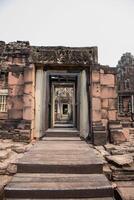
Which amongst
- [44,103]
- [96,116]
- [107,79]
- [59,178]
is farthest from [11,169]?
[107,79]

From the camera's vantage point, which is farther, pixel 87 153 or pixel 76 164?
pixel 87 153

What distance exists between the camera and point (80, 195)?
313 centimetres

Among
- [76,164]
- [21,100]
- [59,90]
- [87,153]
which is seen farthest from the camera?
[59,90]

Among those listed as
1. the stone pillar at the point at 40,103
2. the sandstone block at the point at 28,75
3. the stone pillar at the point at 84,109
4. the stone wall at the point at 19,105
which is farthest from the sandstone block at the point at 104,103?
the sandstone block at the point at 28,75

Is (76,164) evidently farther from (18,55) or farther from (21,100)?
(18,55)

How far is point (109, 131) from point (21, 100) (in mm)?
2953

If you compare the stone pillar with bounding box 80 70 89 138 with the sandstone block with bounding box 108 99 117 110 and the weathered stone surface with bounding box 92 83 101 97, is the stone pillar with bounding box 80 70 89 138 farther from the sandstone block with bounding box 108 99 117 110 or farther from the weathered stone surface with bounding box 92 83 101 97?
the sandstone block with bounding box 108 99 117 110

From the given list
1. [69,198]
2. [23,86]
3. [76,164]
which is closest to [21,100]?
[23,86]

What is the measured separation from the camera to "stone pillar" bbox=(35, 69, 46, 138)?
709 centimetres

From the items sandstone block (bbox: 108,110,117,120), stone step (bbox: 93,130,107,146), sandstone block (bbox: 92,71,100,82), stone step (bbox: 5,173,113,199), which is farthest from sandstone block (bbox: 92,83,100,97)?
stone step (bbox: 5,173,113,199)

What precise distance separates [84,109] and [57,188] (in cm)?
423

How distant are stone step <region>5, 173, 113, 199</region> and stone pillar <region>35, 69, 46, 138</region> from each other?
3.65 metres

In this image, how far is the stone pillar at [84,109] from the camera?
7.05m

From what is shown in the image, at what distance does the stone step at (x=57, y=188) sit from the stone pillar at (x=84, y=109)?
3615mm
